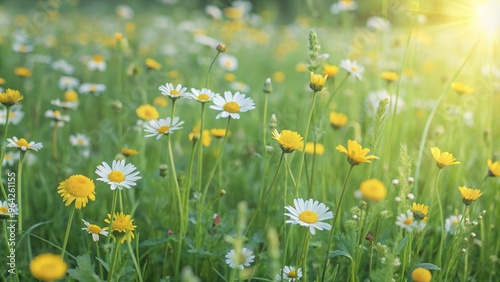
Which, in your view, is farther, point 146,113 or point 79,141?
point 79,141

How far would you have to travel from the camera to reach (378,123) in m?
1.01

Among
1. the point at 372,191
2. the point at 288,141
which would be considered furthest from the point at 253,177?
the point at 372,191

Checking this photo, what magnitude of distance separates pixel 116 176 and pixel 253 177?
2.94ft

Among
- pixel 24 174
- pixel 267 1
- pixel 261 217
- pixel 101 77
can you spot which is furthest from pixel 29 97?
pixel 267 1

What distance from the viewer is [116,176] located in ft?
3.34

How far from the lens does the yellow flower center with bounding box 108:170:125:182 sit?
1015 mm

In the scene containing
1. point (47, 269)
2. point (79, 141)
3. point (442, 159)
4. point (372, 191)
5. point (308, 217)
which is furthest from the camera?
point (79, 141)

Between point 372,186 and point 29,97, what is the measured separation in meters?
2.10

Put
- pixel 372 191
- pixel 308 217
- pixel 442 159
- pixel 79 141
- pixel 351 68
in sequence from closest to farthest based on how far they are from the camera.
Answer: pixel 372 191 < pixel 308 217 < pixel 442 159 < pixel 351 68 < pixel 79 141

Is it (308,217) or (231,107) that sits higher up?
(231,107)

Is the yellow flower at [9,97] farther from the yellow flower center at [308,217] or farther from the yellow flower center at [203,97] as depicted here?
the yellow flower center at [308,217]

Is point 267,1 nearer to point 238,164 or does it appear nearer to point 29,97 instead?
point 29,97

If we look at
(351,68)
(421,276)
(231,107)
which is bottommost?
(421,276)

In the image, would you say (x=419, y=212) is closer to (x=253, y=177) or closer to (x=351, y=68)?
(x=351, y=68)
